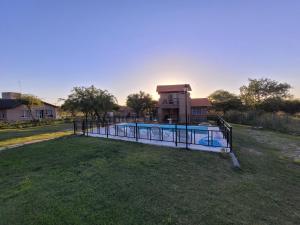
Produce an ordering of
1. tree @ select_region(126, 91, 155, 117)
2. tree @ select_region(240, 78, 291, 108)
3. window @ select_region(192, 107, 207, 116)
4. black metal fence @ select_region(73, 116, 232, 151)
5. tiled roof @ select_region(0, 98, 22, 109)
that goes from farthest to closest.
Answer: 1. tree @ select_region(240, 78, 291, 108)
2. tiled roof @ select_region(0, 98, 22, 109)
3. tree @ select_region(126, 91, 155, 117)
4. window @ select_region(192, 107, 207, 116)
5. black metal fence @ select_region(73, 116, 232, 151)

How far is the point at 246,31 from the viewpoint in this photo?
11.6 meters

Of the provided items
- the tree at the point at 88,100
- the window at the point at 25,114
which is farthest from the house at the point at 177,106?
the window at the point at 25,114

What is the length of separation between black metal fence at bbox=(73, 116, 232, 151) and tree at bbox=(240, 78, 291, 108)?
72.8ft

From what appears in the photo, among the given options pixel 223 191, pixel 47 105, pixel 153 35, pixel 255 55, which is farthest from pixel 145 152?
pixel 47 105

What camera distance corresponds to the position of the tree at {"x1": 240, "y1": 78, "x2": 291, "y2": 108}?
98.1 feet

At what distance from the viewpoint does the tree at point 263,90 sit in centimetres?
2991

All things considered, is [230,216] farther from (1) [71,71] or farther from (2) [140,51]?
(1) [71,71]

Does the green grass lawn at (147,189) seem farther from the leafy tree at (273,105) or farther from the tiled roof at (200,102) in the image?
the leafy tree at (273,105)

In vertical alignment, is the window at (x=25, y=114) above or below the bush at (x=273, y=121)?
above

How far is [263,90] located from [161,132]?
29536 millimetres

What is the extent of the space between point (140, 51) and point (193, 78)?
769 centimetres

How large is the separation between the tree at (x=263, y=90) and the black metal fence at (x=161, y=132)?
2218 cm

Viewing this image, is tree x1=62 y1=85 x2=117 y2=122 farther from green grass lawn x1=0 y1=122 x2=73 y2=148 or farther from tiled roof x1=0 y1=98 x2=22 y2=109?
tiled roof x1=0 y1=98 x2=22 y2=109

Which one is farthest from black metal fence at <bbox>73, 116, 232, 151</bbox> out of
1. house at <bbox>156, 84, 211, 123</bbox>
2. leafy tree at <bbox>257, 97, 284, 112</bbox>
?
leafy tree at <bbox>257, 97, 284, 112</bbox>
